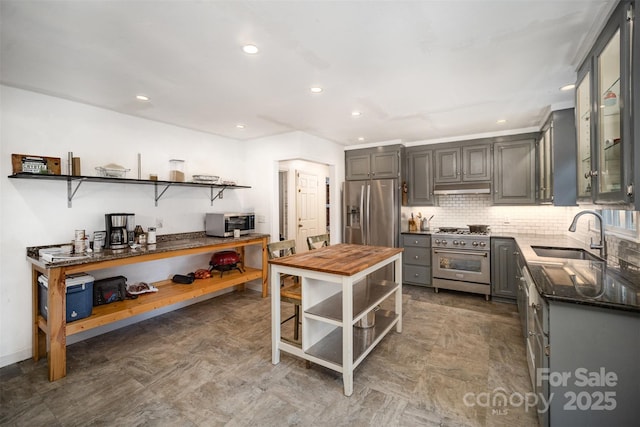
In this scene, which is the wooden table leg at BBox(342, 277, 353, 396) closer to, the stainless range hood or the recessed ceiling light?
the recessed ceiling light

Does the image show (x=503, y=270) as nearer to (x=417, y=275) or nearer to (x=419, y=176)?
(x=417, y=275)

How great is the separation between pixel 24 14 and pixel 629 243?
4.09 meters

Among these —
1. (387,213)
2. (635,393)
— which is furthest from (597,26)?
(387,213)

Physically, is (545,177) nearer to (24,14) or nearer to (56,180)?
(24,14)

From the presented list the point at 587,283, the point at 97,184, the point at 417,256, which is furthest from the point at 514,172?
the point at 97,184

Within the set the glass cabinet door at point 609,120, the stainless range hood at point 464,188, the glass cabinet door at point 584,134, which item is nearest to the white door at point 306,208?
the stainless range hood at point 464,188

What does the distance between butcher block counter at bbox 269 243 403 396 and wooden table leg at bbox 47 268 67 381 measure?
5.46ft

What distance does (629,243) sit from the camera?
2000mm

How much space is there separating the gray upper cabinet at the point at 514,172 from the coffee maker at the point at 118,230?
4802 millimetres

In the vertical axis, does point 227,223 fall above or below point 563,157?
below

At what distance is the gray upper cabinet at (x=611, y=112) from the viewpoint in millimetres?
1331

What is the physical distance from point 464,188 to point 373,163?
4.85ft

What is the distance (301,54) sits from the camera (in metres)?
2.01

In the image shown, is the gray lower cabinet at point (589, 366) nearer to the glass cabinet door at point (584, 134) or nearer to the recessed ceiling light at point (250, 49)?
the glass cabinet door at point (584, 134)
